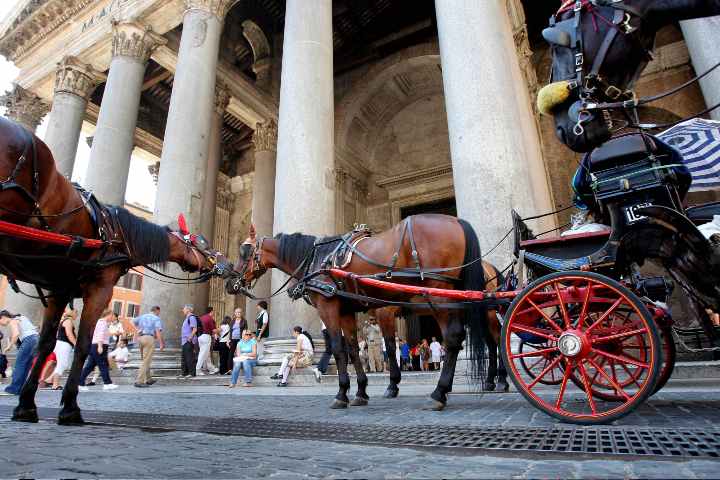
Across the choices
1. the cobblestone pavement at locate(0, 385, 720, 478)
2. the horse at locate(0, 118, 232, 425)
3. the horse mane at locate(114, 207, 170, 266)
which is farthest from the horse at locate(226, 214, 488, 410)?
the horse at locate(0, 118, 232, 425)

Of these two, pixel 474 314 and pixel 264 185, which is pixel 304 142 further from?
pixel 264 185

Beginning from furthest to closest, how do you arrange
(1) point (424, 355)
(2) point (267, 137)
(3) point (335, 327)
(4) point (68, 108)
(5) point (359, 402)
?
(2) point (267, 137), (4) point (68, 108), (1) point (424, 355), (3) point (335, 327), (5) point (359, 402)

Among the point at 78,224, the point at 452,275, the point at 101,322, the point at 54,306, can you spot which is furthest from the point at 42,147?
the point at 101,322

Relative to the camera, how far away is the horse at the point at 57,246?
325 centimetres

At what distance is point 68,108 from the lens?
15289 millimetres

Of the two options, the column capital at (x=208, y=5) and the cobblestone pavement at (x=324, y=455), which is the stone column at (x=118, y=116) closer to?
the column capital at (x=208, y=5)

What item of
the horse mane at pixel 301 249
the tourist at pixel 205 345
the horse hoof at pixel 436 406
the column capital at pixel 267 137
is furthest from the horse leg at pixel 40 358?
the column capital at pixel 267 137

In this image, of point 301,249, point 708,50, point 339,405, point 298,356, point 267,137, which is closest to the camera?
point 339,405

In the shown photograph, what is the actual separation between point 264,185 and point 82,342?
43.9 ft

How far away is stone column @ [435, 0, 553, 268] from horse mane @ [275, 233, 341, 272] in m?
2.54

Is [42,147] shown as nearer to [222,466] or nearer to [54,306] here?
[54,306]

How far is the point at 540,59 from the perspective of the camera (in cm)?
1518

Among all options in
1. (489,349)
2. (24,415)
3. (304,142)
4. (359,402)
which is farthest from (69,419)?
(304,142)

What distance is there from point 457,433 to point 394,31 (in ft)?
54.6
